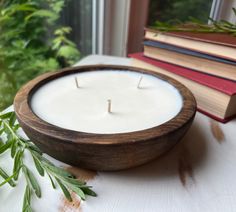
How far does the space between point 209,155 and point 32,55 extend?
538 millimetres

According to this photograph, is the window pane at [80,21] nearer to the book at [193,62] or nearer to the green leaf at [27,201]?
the book at [193,62]

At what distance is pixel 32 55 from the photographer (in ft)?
2.08

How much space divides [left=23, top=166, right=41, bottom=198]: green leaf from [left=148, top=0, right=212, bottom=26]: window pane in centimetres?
85

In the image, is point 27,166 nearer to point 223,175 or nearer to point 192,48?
point 223,175

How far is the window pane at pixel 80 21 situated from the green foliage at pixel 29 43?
3 centimetres

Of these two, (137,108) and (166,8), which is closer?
(137,108)

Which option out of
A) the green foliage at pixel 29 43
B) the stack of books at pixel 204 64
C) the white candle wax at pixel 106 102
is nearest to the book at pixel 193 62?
the stack of books at pixel 204 64

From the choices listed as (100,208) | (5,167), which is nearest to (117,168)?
(100,208)

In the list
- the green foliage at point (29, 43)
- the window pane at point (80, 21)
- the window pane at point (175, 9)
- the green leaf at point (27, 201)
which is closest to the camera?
the green leaf at point (27, 201)

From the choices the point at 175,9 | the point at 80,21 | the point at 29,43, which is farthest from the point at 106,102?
the point at 175,9

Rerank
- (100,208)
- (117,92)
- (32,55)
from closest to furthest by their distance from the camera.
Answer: (100,208), (117,92), (32,55)

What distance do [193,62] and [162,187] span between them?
305 mm

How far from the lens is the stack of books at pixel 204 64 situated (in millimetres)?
408

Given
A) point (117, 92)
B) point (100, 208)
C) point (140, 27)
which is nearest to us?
point (100, 208)
